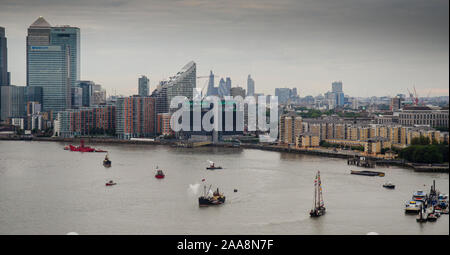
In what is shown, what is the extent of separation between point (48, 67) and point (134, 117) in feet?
25.4

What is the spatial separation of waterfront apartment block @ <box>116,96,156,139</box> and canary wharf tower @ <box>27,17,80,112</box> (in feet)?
20.6

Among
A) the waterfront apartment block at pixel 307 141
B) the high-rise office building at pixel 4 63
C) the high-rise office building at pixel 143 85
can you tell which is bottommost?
the waterfront apartment block at pixel 307 141

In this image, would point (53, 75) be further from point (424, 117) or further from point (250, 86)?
point (424, 117)

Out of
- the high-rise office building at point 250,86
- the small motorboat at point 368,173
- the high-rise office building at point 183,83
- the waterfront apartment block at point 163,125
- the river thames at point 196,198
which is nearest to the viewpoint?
the river thames at point 196,198

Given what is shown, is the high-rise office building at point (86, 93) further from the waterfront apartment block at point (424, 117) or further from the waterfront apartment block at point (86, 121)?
the waterfront apartment block at point (424, 117)

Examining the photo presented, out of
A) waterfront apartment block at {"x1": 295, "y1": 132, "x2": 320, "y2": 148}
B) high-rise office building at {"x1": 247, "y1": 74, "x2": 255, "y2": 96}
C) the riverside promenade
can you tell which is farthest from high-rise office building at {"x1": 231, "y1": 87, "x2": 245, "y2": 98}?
waterfront apartment block at {"x1": 295, "y1": 132, "x2": 320, "y2": 148}

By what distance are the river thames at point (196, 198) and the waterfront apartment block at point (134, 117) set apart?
681 cm

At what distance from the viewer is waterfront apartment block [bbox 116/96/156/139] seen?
1656 centimetres

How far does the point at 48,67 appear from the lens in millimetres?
23062

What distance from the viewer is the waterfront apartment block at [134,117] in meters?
16.6

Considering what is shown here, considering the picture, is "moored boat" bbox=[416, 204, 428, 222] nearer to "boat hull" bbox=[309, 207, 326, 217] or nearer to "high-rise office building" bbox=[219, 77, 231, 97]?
"boat hull" bbox=[309, 207, 326, 217]

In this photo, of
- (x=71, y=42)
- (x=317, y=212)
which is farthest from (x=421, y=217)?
(x=71, y=42)

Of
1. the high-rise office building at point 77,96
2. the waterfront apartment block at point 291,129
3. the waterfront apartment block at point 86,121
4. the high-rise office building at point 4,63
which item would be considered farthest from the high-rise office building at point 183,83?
the high-rise office building at point 4,63

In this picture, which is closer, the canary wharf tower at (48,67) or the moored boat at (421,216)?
the moored boat at (421,216)
